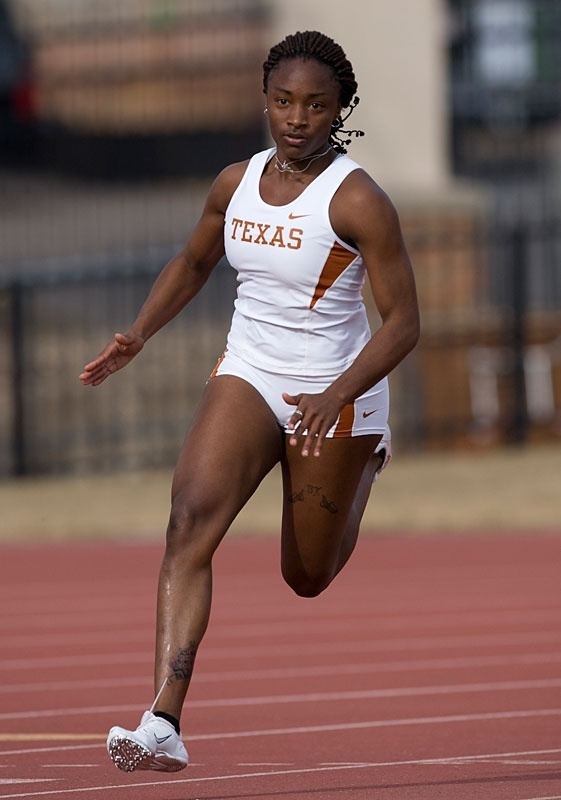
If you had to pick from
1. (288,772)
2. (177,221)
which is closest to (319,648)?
(288,772)

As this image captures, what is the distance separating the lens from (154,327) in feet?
21.8

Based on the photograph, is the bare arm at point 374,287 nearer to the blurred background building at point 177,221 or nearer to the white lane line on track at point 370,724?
the white lane line on track at point 370,724

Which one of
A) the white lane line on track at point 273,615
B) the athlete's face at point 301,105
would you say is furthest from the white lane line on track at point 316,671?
the athlete's face at point 301,105

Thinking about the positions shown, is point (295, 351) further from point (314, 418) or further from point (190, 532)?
point (190, 532)

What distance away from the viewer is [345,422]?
630cm

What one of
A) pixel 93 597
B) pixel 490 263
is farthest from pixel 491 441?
pixel 93 597

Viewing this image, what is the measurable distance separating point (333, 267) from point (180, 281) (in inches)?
27.2

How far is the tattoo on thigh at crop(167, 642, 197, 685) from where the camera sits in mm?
5934

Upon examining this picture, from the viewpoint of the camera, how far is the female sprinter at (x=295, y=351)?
19.8 feet

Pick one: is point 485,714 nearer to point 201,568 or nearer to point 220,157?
point 201,568

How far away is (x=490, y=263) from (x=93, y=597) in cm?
826

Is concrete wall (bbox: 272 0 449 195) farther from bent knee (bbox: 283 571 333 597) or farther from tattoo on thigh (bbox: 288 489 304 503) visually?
tattoo on thigh (bbox: 288 489 304 503)

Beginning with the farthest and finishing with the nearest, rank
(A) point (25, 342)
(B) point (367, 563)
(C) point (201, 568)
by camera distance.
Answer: (A) point (25, 342), (B) point (367, 563), (C) point (201, 568)

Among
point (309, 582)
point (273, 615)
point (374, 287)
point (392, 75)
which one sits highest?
point (392, 75)
